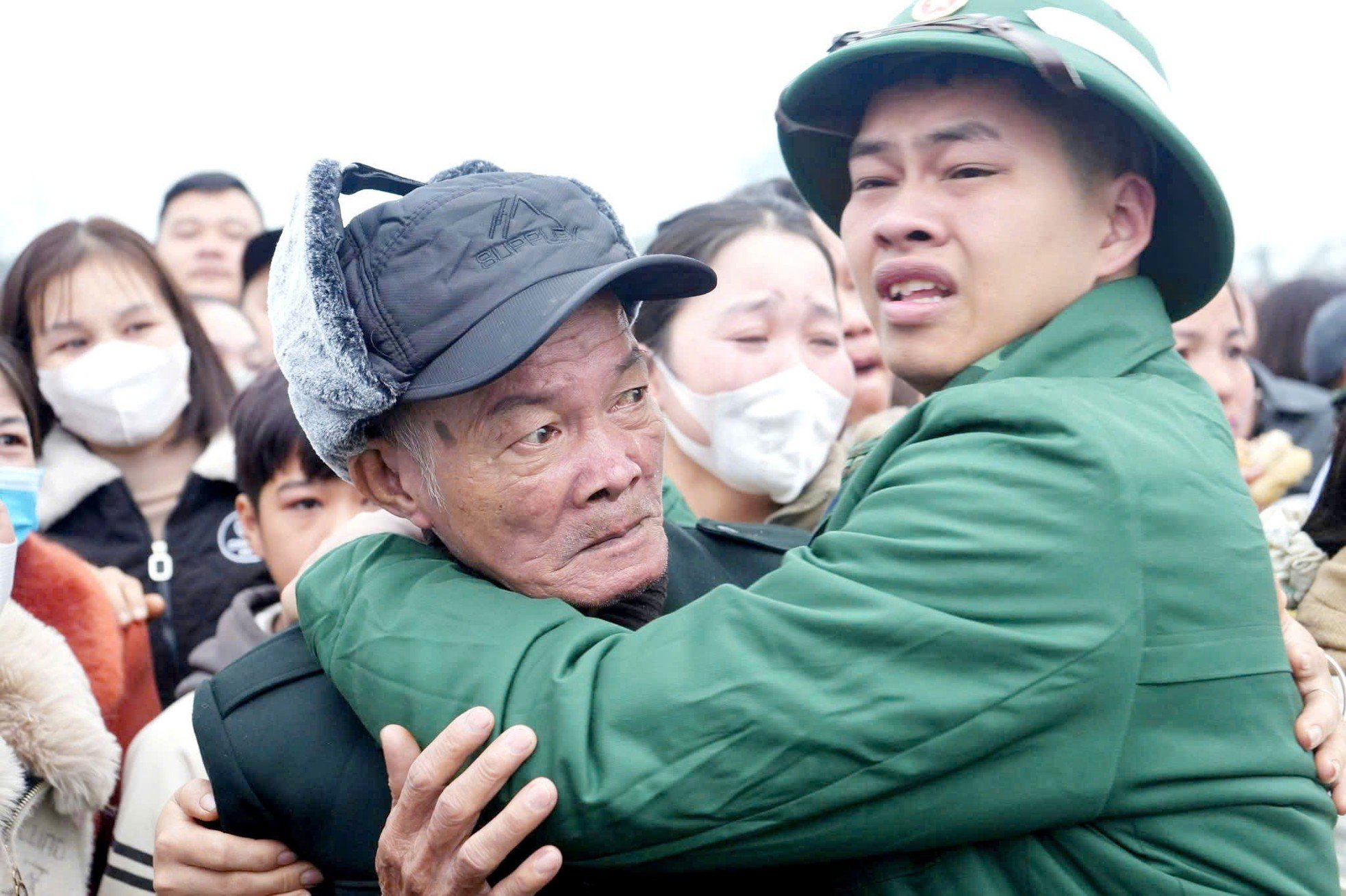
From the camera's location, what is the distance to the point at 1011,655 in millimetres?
1700

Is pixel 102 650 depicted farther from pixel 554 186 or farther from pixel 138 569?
pixel 554 186

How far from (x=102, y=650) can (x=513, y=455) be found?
1.74 m

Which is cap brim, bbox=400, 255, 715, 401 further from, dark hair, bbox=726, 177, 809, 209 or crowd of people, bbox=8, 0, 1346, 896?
dark hair, bbox=726, 177, 809, 209

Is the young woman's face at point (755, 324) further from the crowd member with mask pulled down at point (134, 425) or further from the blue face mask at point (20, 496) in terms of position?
the blue face mask at point (20, 496)

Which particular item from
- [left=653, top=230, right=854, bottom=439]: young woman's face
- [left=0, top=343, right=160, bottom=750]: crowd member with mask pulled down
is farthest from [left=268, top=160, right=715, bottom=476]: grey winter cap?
[left=653, top=230, right=854, bottom=439]: young woman's face

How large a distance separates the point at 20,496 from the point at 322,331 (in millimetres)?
1061

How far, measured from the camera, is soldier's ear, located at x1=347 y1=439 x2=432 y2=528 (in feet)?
7.65

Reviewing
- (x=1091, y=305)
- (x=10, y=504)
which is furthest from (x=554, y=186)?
(x=10, y=504)

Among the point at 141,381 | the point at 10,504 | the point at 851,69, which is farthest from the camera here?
the point at 141,381

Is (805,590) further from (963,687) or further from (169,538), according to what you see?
(169,538)

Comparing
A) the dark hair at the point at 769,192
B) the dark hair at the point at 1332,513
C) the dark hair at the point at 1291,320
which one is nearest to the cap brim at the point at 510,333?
the dark hair at the point at 1332,513

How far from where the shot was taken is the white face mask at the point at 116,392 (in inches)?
172

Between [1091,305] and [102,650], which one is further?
[102,650]

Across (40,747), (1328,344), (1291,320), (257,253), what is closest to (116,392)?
(40,747)
